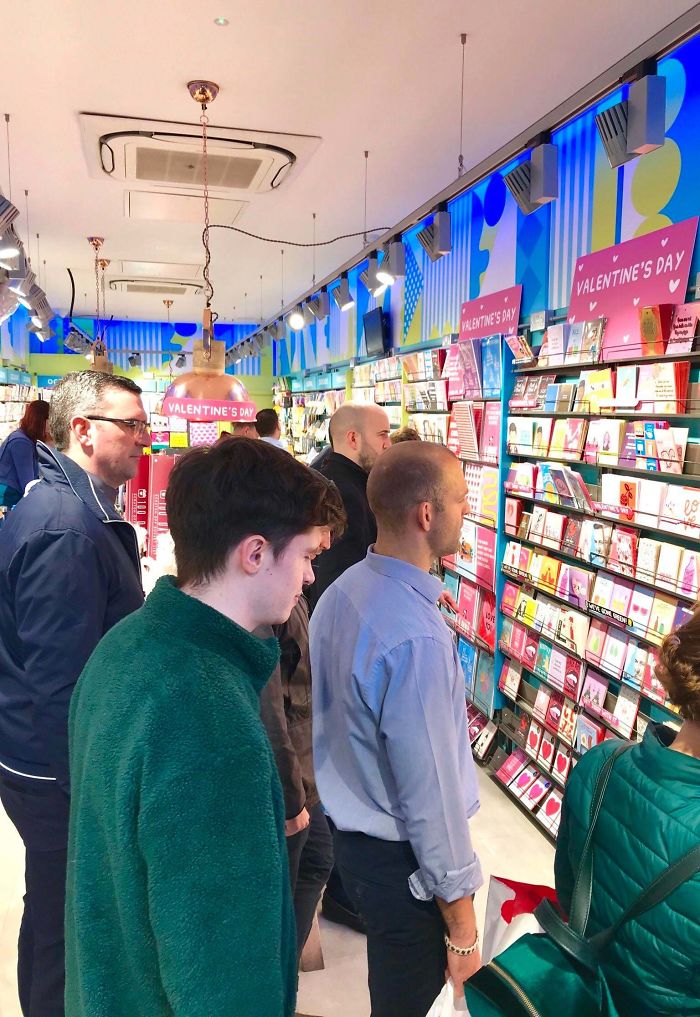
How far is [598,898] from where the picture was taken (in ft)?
4.67

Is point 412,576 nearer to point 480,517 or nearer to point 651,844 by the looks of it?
point 651,844

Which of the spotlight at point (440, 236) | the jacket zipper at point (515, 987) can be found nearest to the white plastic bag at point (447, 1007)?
the jacket zipper at point (515, 987)

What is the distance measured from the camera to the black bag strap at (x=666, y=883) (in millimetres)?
1278

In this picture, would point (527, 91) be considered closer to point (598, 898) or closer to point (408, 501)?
point (408, 501)

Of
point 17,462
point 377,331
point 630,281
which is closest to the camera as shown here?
point 630,281

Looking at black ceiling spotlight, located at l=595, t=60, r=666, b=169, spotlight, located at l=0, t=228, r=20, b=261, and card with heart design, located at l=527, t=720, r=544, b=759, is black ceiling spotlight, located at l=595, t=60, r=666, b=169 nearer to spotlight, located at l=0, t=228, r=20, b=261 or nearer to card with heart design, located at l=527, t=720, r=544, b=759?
card with heart design, located at l=527, t=720, r=544, b=759

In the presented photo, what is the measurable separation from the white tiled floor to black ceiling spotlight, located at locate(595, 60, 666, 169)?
3307 mm

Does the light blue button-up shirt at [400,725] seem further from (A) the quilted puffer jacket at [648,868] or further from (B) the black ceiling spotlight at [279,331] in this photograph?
(B) the black ceiling spotlight at [279,331]

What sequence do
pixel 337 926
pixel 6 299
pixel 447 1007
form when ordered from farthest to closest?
pixel 6 299, pixel 337 926, pixel 447 1007

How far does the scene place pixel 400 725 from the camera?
5.95ft

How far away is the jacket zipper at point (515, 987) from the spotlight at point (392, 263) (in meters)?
4.86

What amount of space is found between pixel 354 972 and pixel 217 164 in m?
4.84

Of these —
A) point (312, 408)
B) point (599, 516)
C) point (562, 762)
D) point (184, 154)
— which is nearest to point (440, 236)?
point (184, 154)

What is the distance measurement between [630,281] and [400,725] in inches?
102
